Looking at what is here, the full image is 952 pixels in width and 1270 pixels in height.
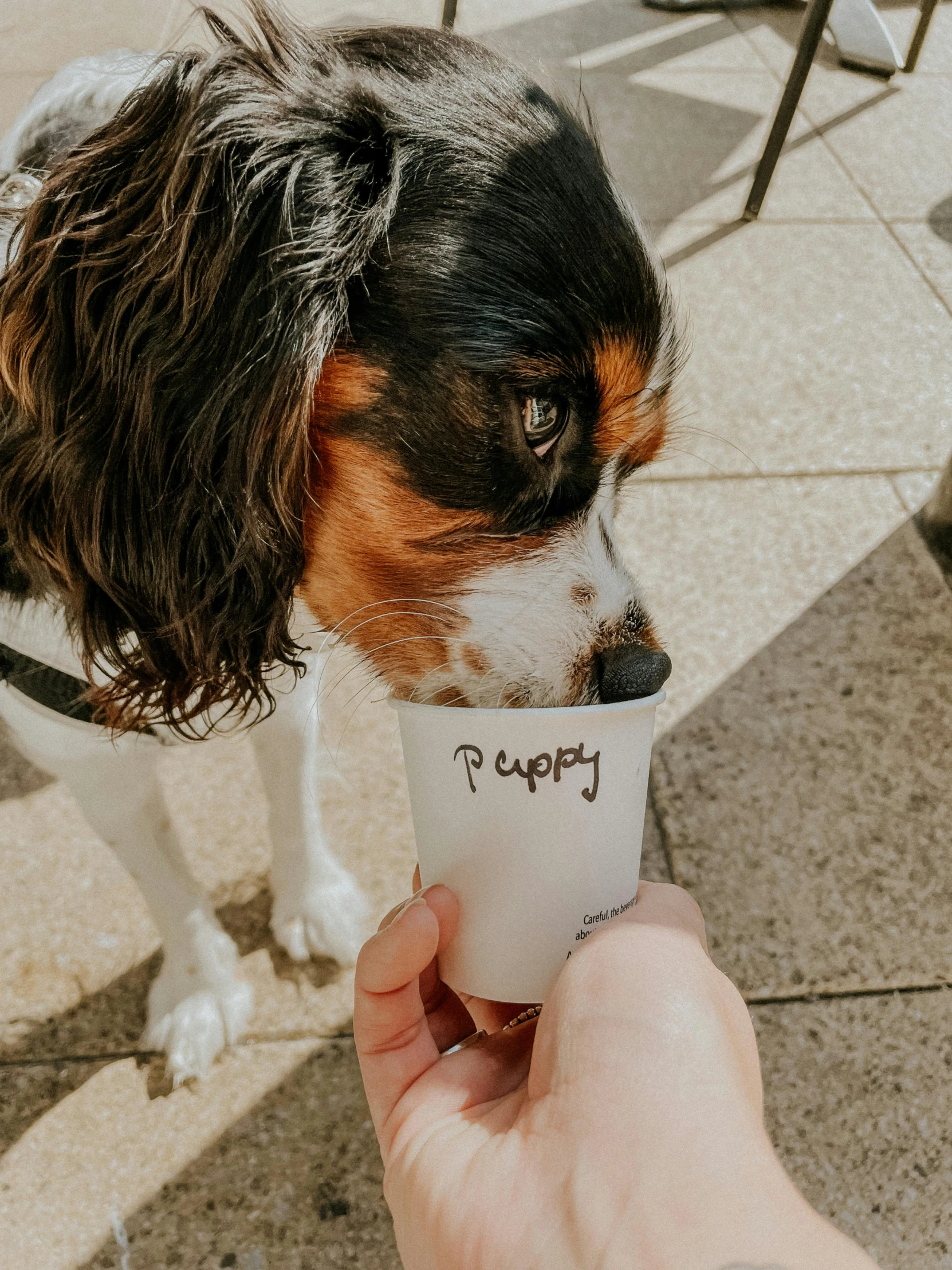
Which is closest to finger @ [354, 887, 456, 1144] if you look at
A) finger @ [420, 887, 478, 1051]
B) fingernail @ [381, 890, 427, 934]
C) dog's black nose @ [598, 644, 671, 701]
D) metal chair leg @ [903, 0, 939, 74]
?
fingernail @ [381, 890, 427, 934]

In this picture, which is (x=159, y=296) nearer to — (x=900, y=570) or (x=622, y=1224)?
(x=622, y=1224)

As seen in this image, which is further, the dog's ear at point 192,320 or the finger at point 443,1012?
the finger at point 443,1012

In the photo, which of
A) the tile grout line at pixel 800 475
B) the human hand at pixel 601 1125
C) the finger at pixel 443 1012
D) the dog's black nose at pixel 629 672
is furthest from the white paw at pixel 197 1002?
the tile grout line at pixel 800 475

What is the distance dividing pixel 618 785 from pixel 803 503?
2480mm

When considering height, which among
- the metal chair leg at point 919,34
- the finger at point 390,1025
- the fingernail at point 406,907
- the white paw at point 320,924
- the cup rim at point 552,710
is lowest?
the white paw at point 320,924

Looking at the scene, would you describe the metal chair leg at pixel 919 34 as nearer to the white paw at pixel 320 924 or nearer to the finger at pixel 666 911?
the white paw at pixel 320 924

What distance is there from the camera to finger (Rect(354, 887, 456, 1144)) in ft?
4.58

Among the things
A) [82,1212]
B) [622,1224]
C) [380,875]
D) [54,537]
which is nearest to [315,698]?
[380,875]

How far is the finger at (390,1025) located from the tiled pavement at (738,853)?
70 cm

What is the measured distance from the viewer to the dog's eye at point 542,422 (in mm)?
1426

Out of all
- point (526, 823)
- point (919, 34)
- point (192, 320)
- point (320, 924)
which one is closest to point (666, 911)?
point (526, 823)

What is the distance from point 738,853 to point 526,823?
1.46 m

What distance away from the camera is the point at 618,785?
1.32 m

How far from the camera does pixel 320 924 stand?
2.38 metres
